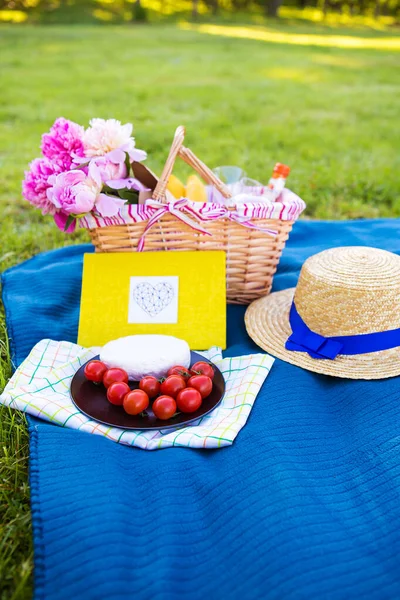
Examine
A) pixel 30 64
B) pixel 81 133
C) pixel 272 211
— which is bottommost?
pixel 30 64

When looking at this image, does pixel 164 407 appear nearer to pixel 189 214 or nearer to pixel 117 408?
pixel 117 408

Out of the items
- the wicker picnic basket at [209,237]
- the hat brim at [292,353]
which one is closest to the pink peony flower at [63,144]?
the wicker picnic basket at [209,237]

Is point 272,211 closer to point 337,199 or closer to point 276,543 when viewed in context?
point 276,543

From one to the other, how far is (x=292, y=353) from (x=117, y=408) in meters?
0.64

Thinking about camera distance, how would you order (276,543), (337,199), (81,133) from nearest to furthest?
(276,543)
(81,133)
(337,199)

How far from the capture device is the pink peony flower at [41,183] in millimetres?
2105

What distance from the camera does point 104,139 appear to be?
2.14 metres

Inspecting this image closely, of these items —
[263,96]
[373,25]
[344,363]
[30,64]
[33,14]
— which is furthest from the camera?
[373,25]

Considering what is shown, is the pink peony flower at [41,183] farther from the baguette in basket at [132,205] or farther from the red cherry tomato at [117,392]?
the red cherry tomato at [117,392]

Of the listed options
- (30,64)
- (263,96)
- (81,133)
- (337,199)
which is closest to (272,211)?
(81,133)

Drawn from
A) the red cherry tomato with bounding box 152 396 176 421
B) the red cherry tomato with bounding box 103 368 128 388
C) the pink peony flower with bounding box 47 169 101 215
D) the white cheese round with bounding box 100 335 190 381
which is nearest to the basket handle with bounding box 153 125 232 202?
the pink peony flower with bounding box 47 169 101 215

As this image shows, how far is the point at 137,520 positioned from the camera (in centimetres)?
142

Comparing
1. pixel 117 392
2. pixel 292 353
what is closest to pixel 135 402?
pixel 117 392

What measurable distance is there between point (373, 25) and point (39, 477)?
22.2 meters
